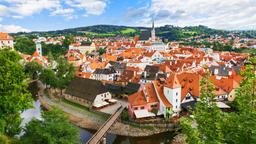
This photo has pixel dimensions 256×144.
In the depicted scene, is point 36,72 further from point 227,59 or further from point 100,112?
point 227,59

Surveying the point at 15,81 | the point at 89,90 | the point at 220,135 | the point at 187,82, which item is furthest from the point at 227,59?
the point at 220,135

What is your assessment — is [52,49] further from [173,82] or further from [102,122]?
[173,82]

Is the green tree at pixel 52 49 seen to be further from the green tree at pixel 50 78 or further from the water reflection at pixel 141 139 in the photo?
the water reflection at pixel 141 139

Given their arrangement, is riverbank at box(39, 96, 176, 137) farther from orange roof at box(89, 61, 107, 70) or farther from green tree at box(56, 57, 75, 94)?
orange roof at box(89, 61, 107, 70)

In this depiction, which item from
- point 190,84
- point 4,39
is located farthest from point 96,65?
point 4,39

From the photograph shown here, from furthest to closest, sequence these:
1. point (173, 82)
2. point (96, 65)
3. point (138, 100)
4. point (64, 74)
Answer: point (96, 65)
point (64, 74)
point (138, 100)
point (173, 82)
